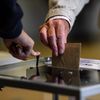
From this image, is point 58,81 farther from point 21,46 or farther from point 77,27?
A: point 77,27

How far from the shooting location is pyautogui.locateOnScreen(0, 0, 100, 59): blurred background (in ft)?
6.11

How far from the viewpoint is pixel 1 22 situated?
0.72 m

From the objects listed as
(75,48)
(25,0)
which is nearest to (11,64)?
(75,48)

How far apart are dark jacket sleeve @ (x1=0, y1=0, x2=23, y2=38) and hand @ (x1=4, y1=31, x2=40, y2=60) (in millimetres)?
90

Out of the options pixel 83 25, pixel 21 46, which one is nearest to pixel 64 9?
pixel 21 46

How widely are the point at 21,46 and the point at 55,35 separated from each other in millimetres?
122

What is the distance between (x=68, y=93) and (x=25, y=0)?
1.40m

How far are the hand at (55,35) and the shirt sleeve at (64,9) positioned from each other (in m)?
0.05

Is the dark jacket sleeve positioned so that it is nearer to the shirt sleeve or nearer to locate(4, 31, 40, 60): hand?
locate(4, 31, 40, 60): hand

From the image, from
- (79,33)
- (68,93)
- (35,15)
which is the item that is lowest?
(68,93)

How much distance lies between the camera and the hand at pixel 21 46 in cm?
85

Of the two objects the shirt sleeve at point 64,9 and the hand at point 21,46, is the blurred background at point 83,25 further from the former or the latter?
the hand at point 21,46

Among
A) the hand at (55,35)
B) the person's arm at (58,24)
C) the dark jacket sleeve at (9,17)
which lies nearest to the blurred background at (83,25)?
the person's arm at (58,24)

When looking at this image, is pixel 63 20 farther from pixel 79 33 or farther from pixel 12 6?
pixel 79 33
